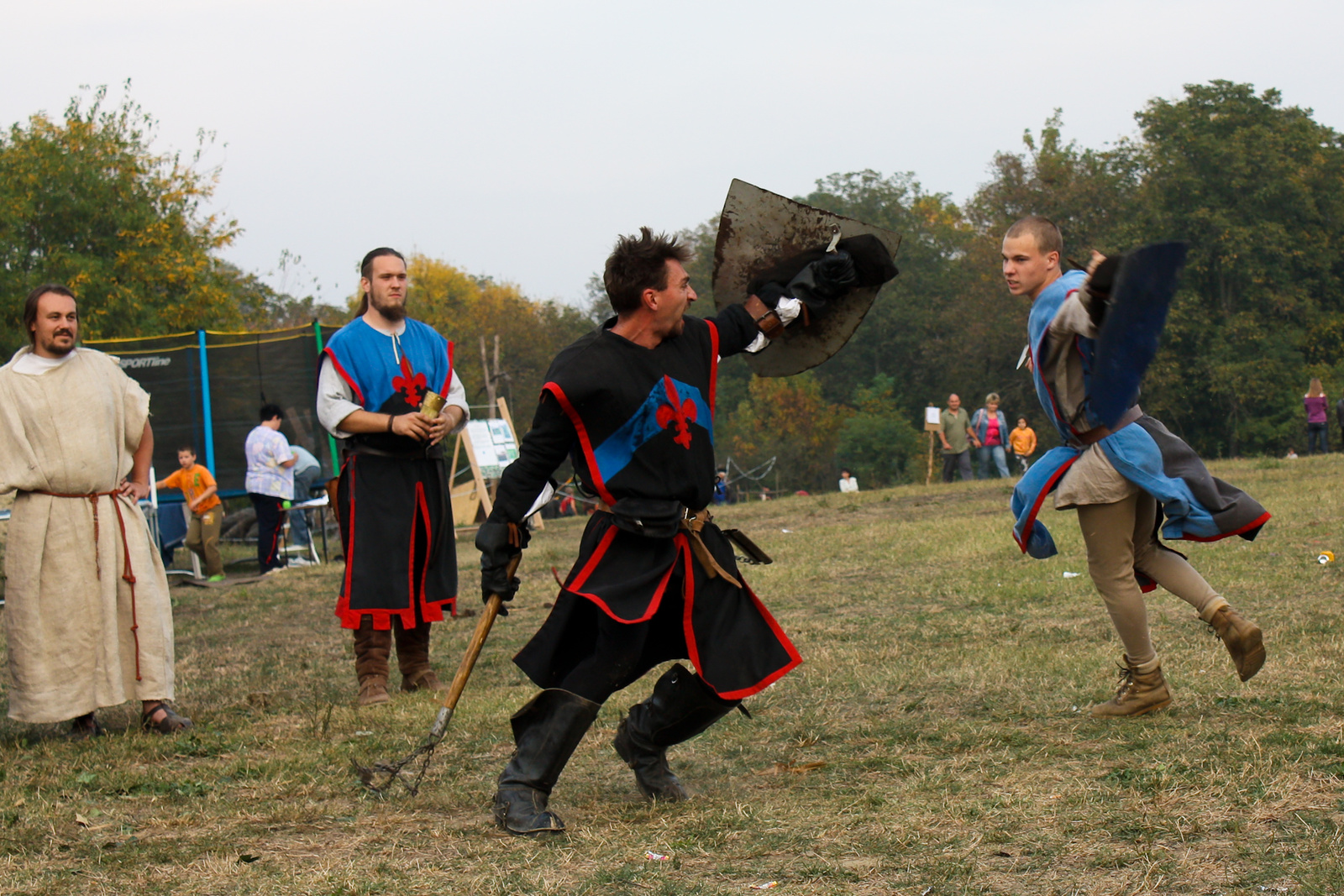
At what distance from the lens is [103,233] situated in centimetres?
2688

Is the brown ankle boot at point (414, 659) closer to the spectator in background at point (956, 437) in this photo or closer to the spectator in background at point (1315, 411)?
the spectator in background at point (956, 437)

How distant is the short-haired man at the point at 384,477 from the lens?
19.6ft

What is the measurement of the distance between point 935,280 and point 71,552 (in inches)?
2300

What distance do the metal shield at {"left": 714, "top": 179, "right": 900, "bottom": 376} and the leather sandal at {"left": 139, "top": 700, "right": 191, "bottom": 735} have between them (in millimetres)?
2907

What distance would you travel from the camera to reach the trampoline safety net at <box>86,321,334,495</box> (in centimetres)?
1383

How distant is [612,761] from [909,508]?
1084cm

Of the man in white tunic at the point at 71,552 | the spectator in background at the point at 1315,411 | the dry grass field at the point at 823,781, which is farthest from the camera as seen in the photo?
the spectator in background at the point at 1315,411

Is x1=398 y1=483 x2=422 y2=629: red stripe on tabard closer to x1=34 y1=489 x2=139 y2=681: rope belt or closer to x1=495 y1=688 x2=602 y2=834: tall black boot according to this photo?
x1=34 y1=489 x2=139 y2=681: rope belt

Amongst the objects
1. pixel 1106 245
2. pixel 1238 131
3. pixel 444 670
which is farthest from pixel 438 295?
pixel 444 670

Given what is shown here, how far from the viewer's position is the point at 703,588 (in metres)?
3.87

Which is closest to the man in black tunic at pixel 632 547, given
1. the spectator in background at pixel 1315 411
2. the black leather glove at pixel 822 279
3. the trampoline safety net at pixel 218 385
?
the black leather glove at pixel 822 279

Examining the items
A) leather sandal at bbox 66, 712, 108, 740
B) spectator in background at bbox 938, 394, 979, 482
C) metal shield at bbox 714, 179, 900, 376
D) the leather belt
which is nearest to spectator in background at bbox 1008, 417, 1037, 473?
spectator in background at bbox 938, 394, 979, 482

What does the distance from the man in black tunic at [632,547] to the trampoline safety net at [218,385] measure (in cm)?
1051

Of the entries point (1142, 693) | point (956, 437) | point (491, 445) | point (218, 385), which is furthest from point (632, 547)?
point (956, 437)
